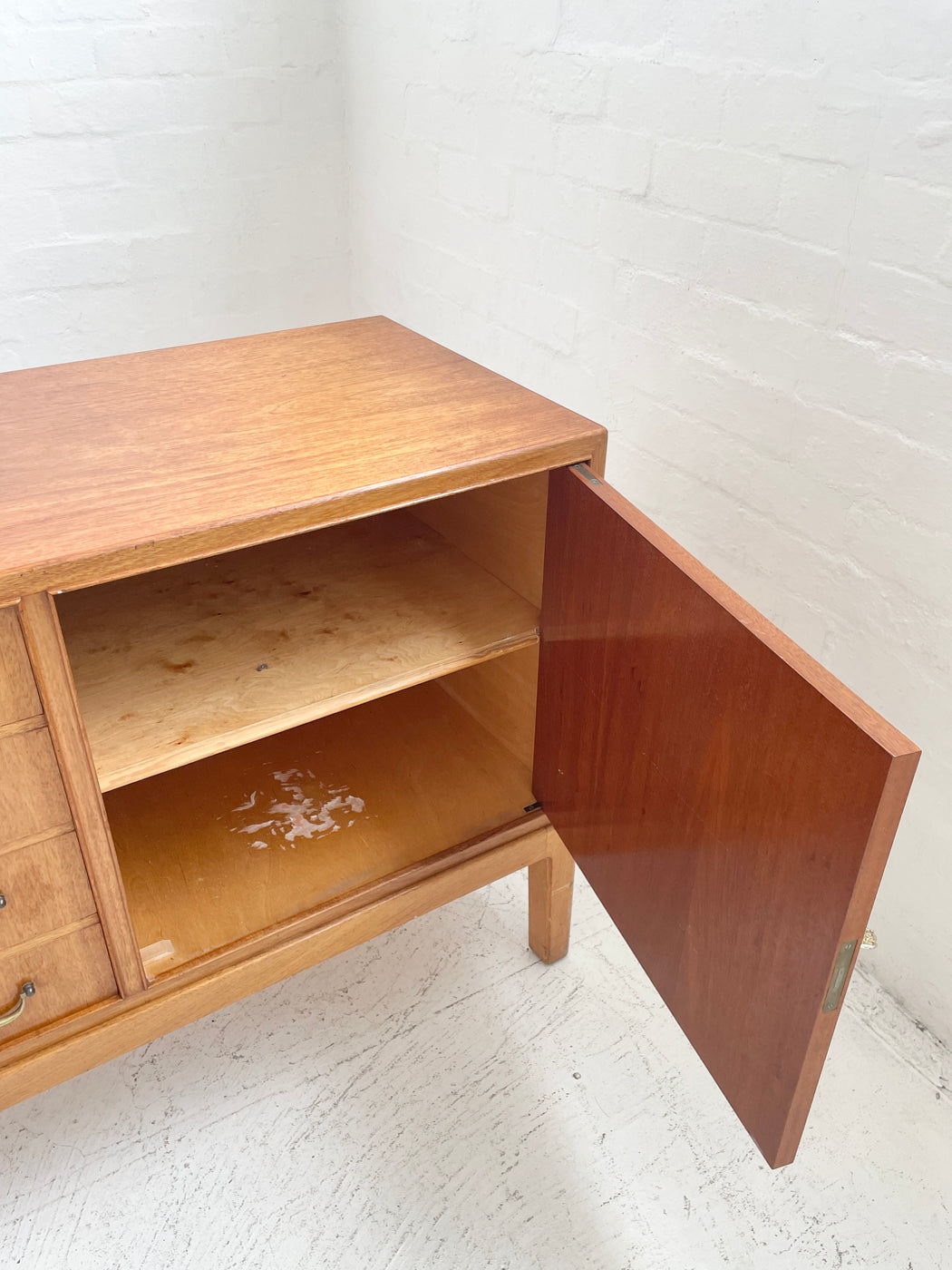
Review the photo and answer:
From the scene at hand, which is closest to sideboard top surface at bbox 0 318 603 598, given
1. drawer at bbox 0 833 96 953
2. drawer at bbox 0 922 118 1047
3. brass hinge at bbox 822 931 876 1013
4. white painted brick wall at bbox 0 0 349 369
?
drawer at bbox 0 833 96 953

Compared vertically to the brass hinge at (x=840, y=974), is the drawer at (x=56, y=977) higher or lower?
lower

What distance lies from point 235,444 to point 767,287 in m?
0.64

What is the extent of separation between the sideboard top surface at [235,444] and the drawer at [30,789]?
0.13m

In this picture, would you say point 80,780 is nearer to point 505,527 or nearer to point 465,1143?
point 505,527

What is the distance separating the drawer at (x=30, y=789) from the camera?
742 millimetres

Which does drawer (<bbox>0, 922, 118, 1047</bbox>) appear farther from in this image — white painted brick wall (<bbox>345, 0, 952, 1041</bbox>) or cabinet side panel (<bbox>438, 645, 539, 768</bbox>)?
white painted brick wall (<bbox>345, 0, 952, 1041</bbox>)

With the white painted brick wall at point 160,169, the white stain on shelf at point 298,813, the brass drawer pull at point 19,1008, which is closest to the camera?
the brass drawer pull at point 19,1008

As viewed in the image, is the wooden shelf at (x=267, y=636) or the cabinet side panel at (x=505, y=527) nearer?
the wooden shelf at (x=267, y=636)

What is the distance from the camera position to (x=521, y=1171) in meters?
1.05

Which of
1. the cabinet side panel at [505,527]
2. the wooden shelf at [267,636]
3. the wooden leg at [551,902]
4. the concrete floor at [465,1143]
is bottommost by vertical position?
the concrete floor at [465,1143]

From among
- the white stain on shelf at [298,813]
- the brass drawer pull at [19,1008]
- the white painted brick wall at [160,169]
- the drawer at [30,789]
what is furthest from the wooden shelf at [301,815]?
the white painted brick wall at [160,169]

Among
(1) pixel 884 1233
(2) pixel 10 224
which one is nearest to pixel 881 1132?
(1) pixel 884 1233

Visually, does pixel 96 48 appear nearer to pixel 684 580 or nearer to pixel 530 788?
pixel 530 788

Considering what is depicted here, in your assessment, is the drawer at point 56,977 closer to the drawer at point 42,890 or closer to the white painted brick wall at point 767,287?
the drawer at point 42,890
